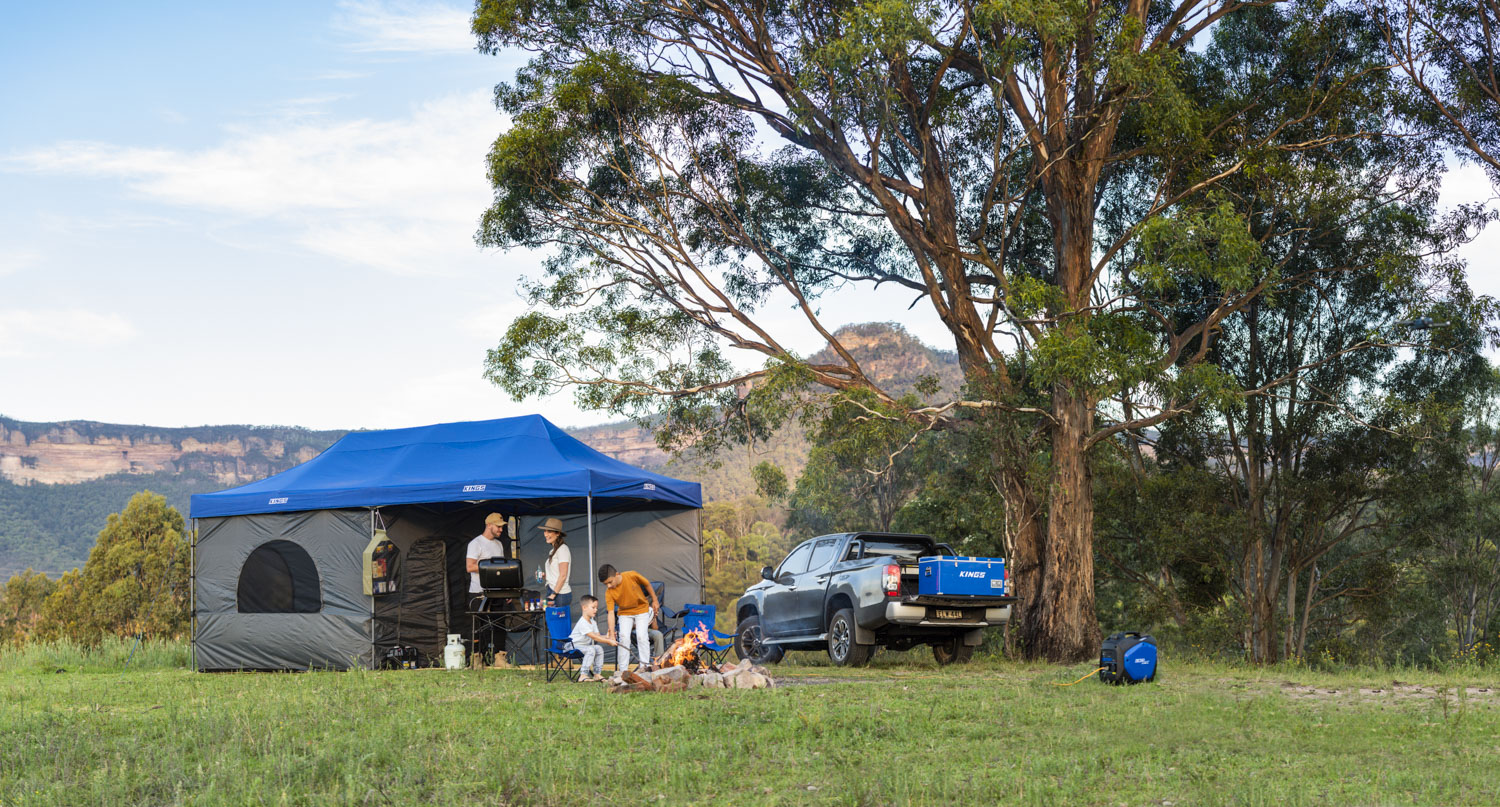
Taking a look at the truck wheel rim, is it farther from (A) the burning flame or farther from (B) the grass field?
(B) the grass field

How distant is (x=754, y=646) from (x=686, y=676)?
5.61 m

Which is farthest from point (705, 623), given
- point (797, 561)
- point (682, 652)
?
point (797, 561)

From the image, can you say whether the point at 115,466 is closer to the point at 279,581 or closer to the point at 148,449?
the point at 148,449

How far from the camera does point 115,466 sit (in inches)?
4141

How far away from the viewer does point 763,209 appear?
20.7 metres

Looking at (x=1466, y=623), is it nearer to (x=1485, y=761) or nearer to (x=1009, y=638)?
(x=1009, y=638)

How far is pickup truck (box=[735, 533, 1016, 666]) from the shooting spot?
13430 mm

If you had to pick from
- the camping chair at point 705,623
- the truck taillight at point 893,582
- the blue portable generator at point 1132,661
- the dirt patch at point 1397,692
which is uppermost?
the truck taillight at point 893,582

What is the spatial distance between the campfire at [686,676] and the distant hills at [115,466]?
229 feet

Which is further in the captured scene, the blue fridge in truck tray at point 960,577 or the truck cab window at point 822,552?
the truck cab window at point 822,552

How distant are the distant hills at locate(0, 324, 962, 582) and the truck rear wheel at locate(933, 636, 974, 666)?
6611 centimetres

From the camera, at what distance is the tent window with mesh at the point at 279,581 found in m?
14.5

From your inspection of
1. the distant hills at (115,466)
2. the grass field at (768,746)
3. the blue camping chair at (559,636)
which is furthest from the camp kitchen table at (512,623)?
the distant hills at (115,466)

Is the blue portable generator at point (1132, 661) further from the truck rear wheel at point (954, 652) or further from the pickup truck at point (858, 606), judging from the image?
the truck rear wheel at point (954, 652)
